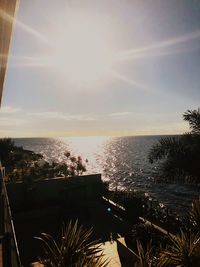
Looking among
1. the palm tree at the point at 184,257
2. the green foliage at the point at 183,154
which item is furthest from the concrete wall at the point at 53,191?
the palm tree at the point at 184,257

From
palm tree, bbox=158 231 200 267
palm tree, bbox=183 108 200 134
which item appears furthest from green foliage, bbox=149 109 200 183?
palm tree, bbox=158 231 200 267

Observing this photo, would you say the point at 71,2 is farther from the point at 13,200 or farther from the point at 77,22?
the point at 13,200

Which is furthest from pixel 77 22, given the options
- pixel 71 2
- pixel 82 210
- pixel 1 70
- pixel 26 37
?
pixel 82 210

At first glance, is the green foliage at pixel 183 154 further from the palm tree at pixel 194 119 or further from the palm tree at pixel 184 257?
the palm tree at pixel 184 257

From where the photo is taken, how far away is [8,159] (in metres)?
31.7

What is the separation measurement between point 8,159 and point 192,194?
29047 mm

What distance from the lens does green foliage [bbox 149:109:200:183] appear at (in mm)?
11461

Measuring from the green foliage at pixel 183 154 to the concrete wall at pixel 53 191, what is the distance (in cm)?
557

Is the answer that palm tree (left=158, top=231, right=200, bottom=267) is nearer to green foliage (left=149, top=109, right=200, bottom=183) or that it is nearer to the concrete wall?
green foliage (left=149, top=109, right=200, bottom=183)

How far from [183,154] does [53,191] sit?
8181 millimetres

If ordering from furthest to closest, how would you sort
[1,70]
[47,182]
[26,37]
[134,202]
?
[47,182]
[134,202]
[26,37]
[1,70]

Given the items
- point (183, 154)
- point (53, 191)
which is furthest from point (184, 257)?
point (53, 191)

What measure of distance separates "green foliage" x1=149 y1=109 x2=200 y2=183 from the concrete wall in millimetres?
5568

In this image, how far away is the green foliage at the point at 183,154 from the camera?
1146cm
